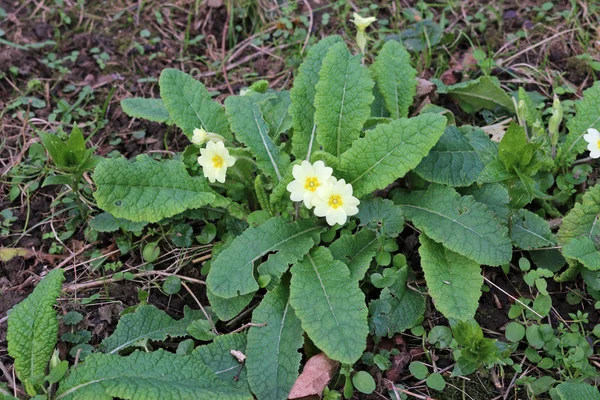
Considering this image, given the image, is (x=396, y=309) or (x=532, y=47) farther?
(x=532, y=47)

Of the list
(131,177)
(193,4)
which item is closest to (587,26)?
(193,4)

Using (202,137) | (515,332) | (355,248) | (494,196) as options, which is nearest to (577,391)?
(515,332)

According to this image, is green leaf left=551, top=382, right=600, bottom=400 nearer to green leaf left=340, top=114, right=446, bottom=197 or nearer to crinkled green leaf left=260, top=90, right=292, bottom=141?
green leaf left=340, top=114, right=446, bottom=197

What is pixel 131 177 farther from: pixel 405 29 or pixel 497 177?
pixel 405 29

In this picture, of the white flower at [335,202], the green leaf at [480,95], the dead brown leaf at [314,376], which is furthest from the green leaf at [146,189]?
the green leaf at [480,95]

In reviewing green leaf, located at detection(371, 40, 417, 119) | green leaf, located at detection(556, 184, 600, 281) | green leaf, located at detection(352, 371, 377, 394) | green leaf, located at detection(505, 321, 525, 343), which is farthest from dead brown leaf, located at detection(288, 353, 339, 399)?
green leaf, located at detection(371, 40, 417, 119)

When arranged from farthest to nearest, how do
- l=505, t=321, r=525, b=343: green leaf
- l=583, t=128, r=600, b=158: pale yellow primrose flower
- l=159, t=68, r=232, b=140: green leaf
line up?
l=159, t=68, r=232, b=140: green leaf
l=583, t=128, r=600, b=158: pale yellow primrose flower
l=505, t=321, r=525, b=343: green leaf

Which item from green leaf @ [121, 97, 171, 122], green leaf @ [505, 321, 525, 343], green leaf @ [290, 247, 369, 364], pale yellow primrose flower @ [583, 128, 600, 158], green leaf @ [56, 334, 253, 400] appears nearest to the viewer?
green leaf @ [56, 334, 253, 400]

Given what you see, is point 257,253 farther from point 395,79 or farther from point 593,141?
point 593,141
